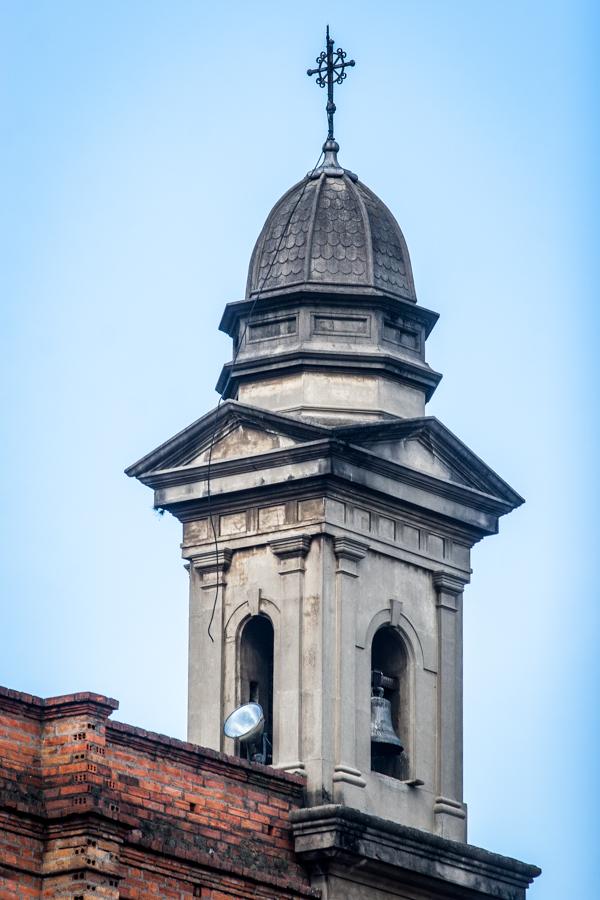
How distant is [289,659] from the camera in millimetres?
46125

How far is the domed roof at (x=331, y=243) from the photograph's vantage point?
48.6 m

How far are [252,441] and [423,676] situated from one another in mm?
4042

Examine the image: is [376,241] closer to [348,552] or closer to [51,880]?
[348,552]

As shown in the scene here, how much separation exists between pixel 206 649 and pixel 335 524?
2647 millimetres

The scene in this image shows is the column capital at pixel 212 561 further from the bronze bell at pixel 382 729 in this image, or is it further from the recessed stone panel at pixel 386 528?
the bronze bell at pixel 382 729

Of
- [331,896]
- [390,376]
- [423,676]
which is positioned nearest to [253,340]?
[390,376]

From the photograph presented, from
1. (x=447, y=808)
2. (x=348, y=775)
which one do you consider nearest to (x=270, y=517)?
(x=348, y=775)

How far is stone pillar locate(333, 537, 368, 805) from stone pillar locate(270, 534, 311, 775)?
19.3 inches

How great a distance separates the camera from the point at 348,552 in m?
46.4

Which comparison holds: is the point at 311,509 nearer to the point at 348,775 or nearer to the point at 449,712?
the point at 449,712

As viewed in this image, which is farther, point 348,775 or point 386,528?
point 386,528

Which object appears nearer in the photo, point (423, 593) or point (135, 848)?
point (135, 848)

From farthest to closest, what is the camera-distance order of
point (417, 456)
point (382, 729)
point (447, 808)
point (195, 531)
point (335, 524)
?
point (195, 531) → point (417, 456) → point (447, 808) → point (382, 729) → point (335, 524)

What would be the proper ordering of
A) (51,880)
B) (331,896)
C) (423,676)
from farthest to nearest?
1. (423,676)
2. (331,896)
3. (51,880)
